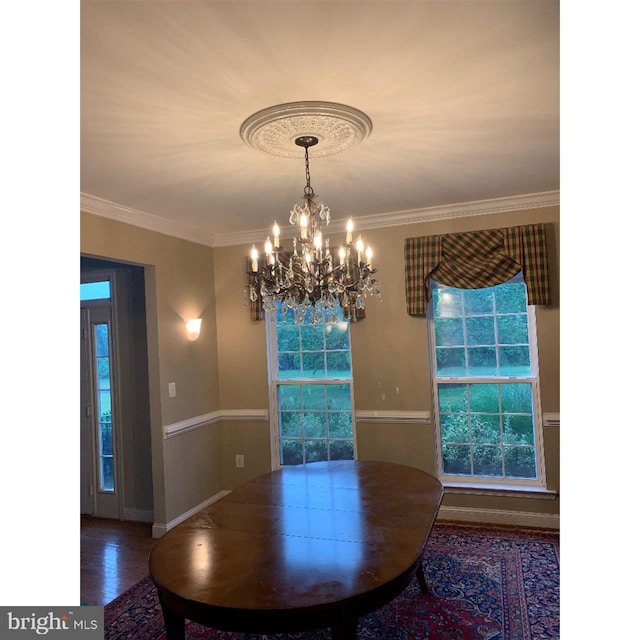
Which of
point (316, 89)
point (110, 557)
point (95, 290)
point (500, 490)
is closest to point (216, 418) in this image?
point (110, 557)

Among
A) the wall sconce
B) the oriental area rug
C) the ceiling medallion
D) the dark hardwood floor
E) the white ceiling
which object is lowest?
the dark hardwood floor

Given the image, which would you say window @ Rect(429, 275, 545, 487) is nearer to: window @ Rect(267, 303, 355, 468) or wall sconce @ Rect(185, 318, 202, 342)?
window @ Rect(267, 303, 355, 468)

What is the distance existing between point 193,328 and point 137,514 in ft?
5.58

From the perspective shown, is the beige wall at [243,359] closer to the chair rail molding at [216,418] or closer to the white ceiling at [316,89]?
the chair rail molding at [216,418]

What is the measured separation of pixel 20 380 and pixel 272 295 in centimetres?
213

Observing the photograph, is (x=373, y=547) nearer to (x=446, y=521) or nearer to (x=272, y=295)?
(x=272, y=295)

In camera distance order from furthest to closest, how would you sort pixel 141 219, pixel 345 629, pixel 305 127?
pixel 141 219, pixel 305 127, pixel 345 629

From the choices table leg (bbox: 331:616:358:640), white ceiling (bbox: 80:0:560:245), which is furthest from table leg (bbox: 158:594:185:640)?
white ceiling (bbox: 80:0:560:245)

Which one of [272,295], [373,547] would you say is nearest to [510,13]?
[272,295]

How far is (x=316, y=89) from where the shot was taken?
1926 mm

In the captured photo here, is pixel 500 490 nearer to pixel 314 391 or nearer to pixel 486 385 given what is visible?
pixel 486 385

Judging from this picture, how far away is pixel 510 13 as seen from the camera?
1492 mm

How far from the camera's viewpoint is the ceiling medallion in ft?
6.75

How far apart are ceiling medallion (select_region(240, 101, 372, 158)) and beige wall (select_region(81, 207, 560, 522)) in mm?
1619
